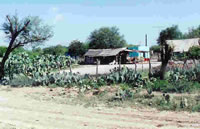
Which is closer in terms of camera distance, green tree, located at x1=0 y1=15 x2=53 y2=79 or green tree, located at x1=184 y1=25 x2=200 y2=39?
green tree, located at x1=0 y1=15 x2=53 y2=79

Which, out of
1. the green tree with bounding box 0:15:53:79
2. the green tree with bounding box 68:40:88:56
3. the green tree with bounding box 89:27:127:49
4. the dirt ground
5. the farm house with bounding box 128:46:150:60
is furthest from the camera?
the green tree with bounding box 89:27:127:49

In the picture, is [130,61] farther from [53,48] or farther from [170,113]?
[170,113]

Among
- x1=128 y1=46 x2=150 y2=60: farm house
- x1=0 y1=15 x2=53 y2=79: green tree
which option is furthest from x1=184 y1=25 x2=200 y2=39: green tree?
x1=0 y1=15 x2=53 y2=79: green tree

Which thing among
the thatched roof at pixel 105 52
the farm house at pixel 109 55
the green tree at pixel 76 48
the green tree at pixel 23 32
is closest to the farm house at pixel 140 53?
the farm house at pixel 109 55

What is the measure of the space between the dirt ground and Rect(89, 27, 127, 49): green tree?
5276 centimetres

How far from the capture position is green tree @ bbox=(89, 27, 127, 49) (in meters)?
62.9

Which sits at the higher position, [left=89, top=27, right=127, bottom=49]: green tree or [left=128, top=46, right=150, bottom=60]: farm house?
[left=89, top=27, right=127, bottom=49]: green tree

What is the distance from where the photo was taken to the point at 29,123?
687 cm

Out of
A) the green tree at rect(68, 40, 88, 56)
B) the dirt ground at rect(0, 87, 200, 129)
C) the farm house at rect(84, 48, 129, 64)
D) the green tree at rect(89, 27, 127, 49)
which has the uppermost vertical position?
the green tree at rect(89, 27, 127, 49)

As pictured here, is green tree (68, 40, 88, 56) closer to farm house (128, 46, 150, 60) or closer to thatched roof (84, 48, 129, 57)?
thatched roof (84, 48, 129, 57)

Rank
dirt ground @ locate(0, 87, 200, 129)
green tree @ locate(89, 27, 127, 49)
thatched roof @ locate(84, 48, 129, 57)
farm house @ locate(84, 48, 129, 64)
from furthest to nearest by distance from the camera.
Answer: green tree @ locate(89, 27, 127, 49)
farm house @ locate(84, 48, 129, 64)
thatched roof @ locate(84, 48, 129, 57)
dirt ground @ locate(0, 87, 200, 129)

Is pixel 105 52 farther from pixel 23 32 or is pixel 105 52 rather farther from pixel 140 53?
pixel 23 32

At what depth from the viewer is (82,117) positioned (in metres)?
7.59

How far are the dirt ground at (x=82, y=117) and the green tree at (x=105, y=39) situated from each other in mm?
52764
